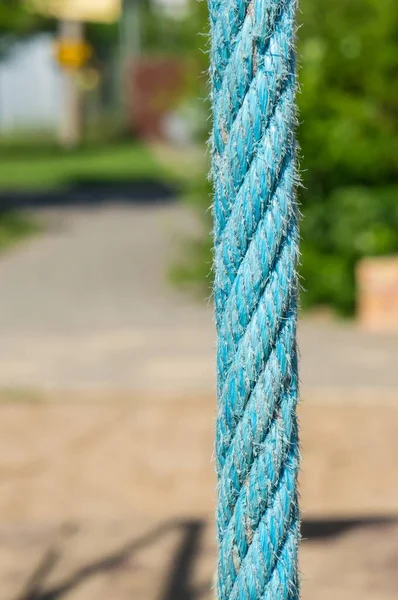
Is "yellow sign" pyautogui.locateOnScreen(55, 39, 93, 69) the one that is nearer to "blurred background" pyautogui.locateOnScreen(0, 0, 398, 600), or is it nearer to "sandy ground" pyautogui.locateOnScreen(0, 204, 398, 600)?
"blurred background" pyautogui.locateOnScreen(0, 0, 398, 600)

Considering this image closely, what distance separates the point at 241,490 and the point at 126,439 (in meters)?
4.26

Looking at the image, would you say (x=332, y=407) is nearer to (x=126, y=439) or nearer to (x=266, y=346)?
(x=126, y=439)

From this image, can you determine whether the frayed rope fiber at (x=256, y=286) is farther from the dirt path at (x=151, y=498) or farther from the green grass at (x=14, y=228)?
the green grass at (x=14, y=228)

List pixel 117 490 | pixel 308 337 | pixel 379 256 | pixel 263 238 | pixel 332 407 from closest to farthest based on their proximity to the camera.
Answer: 1. pixel 263 238
2. pixel 117 490
3. pixel 332 407
4. pixel 308 337
5. pixel 379 256

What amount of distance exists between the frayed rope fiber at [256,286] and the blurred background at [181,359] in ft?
2.02

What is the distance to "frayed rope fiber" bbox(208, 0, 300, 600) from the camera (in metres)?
1.77

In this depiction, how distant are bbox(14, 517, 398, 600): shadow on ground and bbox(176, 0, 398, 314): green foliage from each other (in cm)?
497

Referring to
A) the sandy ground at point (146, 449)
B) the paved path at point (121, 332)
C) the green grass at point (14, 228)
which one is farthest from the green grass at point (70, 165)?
the sandy ground at point (146, 449)

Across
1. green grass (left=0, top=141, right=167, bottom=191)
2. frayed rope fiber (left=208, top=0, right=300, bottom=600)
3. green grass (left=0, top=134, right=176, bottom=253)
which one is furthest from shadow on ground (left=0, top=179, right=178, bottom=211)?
frayed rope fiber (left=208, top=0, right=300, bottom=600)

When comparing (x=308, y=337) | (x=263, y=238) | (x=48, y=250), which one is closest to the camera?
(x=263, y=238)

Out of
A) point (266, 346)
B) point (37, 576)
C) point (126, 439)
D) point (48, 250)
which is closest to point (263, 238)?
point (266, 346)

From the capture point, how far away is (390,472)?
545 centimetres

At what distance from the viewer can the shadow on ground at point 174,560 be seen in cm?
380

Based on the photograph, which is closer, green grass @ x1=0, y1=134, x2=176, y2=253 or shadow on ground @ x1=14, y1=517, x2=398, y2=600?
shadow on ground @ x1=14, y1=517, x2=398, y2=600
